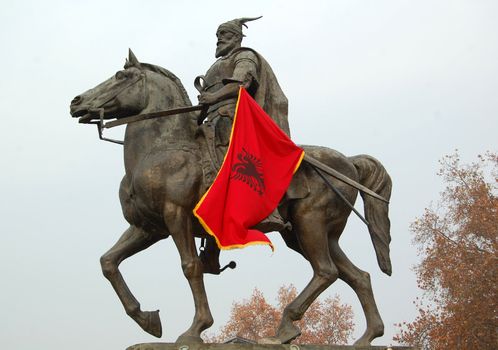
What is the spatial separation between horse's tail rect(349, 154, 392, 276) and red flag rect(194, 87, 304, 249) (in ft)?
3.50

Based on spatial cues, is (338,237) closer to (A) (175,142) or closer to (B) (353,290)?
(B) (353,290)

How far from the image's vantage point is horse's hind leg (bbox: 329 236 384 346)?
845 cm

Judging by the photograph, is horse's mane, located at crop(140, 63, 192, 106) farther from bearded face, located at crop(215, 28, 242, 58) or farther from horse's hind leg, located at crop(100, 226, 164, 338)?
horse's hind leg, located at crop(100, 226, 164, 338)

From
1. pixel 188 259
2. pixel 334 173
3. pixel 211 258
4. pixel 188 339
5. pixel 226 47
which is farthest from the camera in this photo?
pixel 226 47

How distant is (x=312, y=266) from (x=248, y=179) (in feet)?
4.10

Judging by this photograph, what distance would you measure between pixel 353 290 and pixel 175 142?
2.72 metres

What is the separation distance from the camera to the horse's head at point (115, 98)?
27.9ft

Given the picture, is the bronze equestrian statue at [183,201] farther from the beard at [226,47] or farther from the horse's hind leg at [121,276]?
the beard at [226,47]

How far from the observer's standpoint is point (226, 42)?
927cm

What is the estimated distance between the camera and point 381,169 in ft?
30.2

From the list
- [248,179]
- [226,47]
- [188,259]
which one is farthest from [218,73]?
[188,259]

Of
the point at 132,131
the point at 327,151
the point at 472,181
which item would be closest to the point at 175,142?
the point at 132,131

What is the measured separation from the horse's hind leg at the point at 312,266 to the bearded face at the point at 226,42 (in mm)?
2279

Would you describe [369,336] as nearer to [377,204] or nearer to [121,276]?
[377,204]
